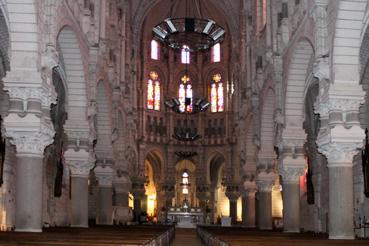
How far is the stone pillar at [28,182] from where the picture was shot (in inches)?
765

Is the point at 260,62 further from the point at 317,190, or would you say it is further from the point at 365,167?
the point at 365,167

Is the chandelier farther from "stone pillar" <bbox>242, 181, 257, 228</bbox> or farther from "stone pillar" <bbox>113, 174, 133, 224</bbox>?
"stone pillar" <bbox>242, 181, 257, 228</bbox>

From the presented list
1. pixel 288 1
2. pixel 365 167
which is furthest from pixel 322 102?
pixel 288 1

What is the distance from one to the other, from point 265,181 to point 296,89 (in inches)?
382

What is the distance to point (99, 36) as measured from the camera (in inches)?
1228

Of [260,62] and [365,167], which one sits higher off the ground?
[260,62]

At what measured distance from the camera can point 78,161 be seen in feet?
90.6

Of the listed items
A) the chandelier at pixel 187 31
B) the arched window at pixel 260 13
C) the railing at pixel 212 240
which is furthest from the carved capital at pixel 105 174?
the chandelier at pixel 187 31

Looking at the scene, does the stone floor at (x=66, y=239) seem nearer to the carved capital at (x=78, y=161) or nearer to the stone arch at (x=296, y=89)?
the carved capital at (x=78, y=161)

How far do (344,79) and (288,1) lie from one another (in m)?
9.25

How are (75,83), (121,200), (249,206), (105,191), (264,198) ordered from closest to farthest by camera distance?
1. (75,83)
2. (264,198)
3. (105,191)
4. (249,206)
5. (121,200)

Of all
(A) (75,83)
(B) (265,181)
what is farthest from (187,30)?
(A) (75,83)

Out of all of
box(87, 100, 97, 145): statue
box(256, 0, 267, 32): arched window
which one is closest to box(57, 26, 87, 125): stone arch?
box(87, 100, 97, 145): statue

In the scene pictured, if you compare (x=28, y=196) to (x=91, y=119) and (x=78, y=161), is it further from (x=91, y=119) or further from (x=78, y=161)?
(x=91, y=119)
